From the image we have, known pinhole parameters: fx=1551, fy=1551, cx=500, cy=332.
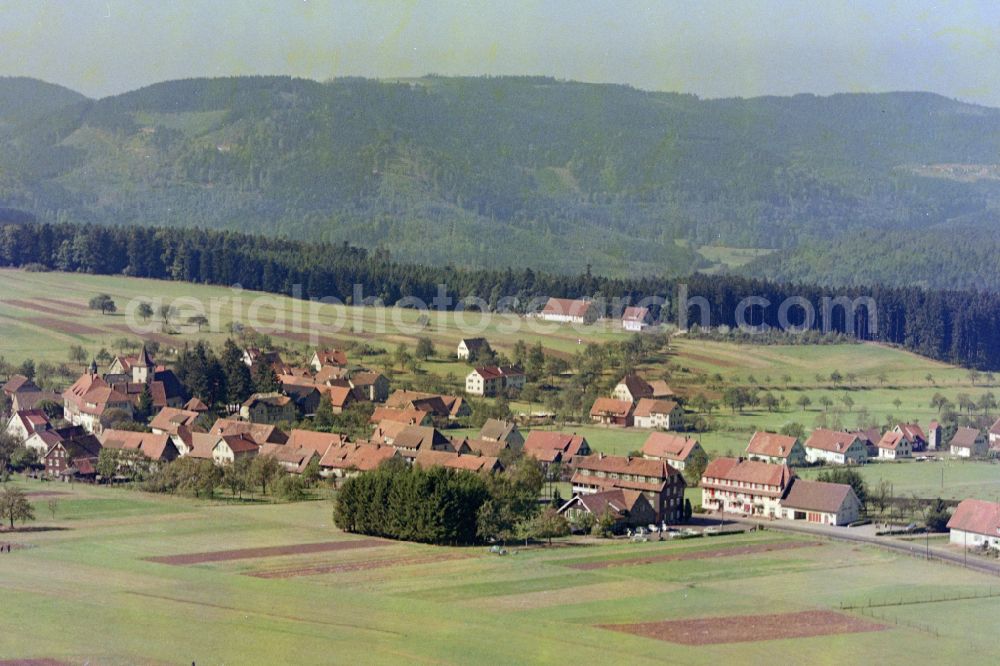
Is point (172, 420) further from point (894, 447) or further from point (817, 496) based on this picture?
point (894, 447)

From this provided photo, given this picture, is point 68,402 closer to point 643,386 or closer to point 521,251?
point 643,386

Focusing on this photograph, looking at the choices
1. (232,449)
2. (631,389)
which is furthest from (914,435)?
(232,449)

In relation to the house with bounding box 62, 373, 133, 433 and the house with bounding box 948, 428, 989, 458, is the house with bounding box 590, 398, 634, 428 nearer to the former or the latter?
the house with bounding box 948, 428, 989, 458

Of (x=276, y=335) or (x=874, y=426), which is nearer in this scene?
(x=874, y=426)

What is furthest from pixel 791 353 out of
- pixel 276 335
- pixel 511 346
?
pixel 276 335

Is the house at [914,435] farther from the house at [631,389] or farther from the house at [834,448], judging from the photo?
the house at [631,389]
